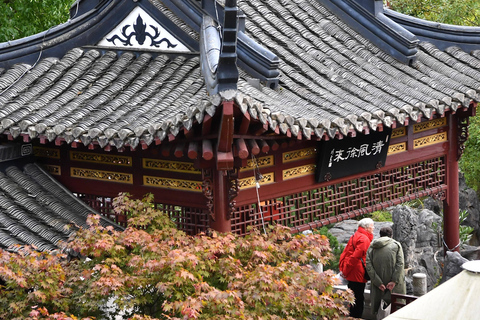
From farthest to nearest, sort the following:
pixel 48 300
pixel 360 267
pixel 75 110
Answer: pixel 360 267 → pixel 75 110 → pixel 48 300

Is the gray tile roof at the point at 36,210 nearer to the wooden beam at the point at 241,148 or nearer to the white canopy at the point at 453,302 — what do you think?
the wooden beam at the point at 241,148

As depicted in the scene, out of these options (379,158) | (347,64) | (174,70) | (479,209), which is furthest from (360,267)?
(479,209)

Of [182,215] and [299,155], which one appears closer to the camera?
[182,215]

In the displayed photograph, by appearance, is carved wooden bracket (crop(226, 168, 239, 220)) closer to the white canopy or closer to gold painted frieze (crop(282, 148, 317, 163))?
gold painted frieze (crop(282, 148, 317, 163))

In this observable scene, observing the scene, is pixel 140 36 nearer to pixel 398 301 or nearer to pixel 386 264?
pixel 386 264

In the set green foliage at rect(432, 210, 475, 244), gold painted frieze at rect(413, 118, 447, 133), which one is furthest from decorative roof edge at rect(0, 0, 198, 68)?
green foliage at rect(432, 210, 475, 244)

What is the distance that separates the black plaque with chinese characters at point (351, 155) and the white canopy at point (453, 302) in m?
3.24

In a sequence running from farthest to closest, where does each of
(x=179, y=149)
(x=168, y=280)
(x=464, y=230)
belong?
(x=464, y=230), (x=179, y=149), (x=168, y=280)

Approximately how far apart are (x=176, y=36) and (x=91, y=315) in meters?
3.93

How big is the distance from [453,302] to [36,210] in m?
5.15

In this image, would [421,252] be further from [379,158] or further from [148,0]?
[148,0]

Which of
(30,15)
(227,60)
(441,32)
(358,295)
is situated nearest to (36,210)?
A: (227,60)

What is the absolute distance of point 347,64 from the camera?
11.5 metres

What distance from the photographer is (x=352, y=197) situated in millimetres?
11750
